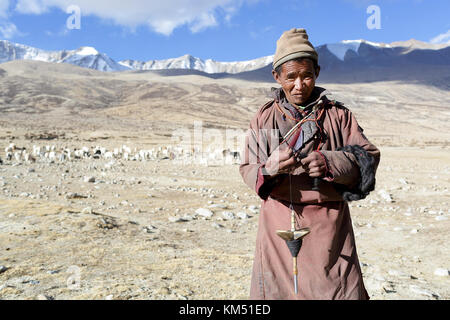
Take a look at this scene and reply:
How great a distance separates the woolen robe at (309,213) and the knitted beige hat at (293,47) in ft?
0.83

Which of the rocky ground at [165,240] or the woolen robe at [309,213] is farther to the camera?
the rocky ground at [165,240]

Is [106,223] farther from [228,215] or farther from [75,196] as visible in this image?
[75,196]

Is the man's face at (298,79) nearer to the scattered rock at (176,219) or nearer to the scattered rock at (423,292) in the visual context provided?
the scattered rock at (423,292)

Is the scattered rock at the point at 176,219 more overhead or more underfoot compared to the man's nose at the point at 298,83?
more underfoot

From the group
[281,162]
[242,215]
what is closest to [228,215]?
[242,215]

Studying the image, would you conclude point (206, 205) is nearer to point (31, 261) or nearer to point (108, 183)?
point (108, 183)

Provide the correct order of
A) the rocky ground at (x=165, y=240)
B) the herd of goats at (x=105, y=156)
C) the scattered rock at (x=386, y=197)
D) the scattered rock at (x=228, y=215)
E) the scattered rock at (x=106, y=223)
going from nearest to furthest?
the rocky ground at (x=165, y=240), the scattered rock at (x=106, y=223), the scattered rock at (x=228, y=215), the scattered rock at (x=386, y=197), the herd of goats at (x=105, y=156)

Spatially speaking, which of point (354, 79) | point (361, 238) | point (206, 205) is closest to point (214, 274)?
point (361, 238)

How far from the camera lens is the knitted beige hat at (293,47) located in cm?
193

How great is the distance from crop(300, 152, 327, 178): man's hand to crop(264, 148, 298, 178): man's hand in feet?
0.22

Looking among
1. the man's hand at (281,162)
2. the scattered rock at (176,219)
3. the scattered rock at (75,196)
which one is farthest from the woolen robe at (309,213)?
the scattered rock at (75,196)

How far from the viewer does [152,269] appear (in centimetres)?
391

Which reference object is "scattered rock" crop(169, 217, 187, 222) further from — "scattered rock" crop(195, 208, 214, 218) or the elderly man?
the elderly man

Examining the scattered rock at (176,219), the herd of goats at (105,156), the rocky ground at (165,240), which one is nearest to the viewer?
the rocky ground at (165,240)
